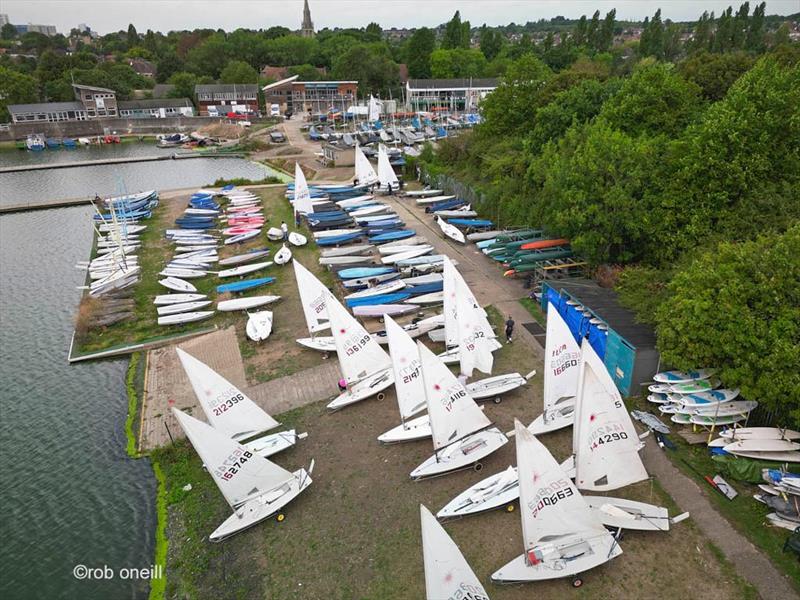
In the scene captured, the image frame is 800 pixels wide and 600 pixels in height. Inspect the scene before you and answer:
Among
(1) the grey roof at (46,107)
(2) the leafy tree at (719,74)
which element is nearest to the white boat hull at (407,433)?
(2) the leafy tree at (719,74)

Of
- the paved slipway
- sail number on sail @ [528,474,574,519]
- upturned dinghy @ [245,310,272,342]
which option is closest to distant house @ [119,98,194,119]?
upturned dinghy @ [245,310,272,342]

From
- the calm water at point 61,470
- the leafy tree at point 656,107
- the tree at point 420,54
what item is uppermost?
the tree at point 420,54

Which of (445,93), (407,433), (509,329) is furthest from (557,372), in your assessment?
(445,93)

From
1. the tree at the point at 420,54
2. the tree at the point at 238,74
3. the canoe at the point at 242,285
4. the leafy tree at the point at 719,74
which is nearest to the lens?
the canoe at the point at 242,285

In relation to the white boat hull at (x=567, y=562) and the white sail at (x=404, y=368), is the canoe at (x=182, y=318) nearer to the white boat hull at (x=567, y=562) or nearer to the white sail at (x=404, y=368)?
the white sail at (x=404, y=368)

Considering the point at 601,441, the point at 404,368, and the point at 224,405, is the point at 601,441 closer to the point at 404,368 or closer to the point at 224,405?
the point at 404,368

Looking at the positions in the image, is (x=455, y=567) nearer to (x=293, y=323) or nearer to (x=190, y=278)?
(x=293, y=323)
